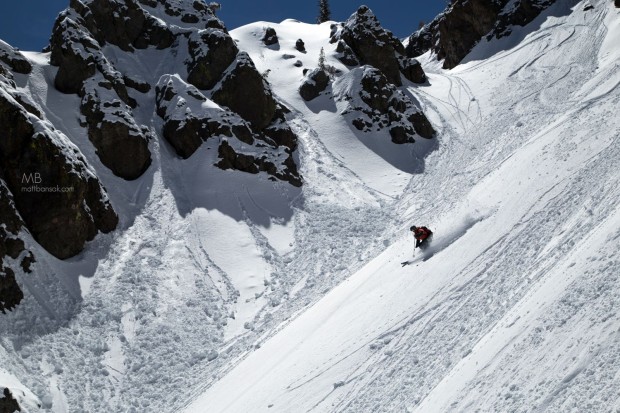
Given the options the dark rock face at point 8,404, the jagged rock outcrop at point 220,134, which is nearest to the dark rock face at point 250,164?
the jagged rock outcrop at point 220,134

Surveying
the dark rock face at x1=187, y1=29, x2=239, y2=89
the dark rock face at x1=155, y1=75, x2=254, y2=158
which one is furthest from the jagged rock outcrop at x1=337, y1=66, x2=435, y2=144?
the dark rock face at x1=155, y1=75, x2=254, y2=158

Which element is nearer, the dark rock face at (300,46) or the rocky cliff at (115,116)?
the rocky cliff at (115,116)

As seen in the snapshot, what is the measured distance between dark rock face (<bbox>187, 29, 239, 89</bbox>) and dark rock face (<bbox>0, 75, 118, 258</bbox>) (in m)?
16.9

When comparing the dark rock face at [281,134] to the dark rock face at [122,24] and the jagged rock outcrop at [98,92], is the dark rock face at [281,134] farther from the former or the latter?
the dark rock face at [122,24]

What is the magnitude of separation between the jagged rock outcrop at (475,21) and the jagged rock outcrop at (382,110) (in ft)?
71.6

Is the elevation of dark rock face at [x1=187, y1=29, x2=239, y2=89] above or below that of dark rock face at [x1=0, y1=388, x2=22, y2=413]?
above

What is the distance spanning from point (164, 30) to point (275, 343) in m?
35.3

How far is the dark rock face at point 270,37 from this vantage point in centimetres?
5712

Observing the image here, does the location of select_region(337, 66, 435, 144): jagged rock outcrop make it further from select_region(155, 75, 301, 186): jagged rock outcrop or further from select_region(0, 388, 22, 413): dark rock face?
select_region(0, 388, 22, 413): dark rock face

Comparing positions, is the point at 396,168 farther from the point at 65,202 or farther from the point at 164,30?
the point at 164,30

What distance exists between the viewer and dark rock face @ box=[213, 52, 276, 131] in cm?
3781

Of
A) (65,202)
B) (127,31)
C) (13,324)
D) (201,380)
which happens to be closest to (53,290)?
(13,324)

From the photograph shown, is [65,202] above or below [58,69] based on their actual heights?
below

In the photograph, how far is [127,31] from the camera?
43.1m
